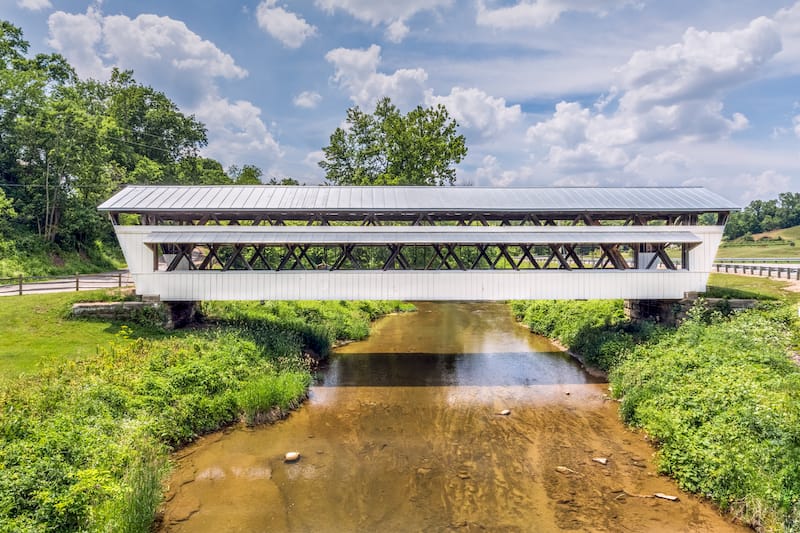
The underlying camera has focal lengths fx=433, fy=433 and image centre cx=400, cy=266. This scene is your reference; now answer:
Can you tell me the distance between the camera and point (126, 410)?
34.2 ft

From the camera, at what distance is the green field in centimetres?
5524

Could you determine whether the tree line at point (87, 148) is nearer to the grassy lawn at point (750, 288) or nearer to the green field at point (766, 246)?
the grassy lawn at point (750, 288)

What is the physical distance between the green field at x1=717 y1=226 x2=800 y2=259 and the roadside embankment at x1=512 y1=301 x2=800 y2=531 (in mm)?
43217

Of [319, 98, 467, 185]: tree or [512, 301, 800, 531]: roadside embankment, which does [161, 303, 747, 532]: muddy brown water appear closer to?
[512, 301, 800, 531]: roadside embankment

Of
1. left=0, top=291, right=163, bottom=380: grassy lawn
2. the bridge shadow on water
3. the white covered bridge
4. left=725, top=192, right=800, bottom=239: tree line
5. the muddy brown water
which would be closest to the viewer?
the muddy brown water

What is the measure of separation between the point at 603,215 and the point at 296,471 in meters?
15.1

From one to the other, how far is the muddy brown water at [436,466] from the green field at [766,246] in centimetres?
4912

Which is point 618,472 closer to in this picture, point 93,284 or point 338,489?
point 338,489

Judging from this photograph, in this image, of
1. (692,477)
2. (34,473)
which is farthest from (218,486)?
(692,477)

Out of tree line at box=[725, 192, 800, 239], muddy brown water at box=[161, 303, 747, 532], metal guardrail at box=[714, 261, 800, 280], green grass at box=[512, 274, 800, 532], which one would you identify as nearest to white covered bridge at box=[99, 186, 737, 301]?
green grass at box=[512, 274, 800, 532]

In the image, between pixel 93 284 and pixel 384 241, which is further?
pixel 93 284

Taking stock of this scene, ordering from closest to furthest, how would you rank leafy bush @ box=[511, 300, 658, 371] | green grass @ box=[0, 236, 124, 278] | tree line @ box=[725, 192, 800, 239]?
1. leafy bush @ box=[511, 300, 658, 371]
2. green grass @ box=[0, 236, 124, 278]
3. tree line @ box=[725, 192, 800, 239]

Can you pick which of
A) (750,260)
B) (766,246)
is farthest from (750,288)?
(766,246)

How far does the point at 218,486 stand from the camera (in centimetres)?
946
